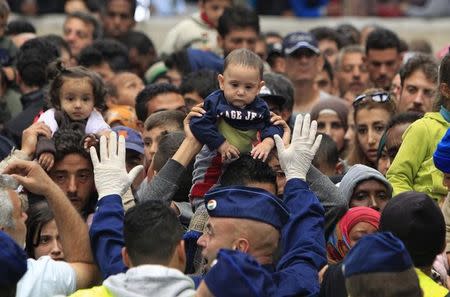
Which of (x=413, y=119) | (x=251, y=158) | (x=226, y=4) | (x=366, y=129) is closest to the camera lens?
(x=251, y=158)

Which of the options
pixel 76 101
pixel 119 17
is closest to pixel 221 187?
pixel 76 101

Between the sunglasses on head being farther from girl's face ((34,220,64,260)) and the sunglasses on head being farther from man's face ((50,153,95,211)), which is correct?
girl's face ((34,220,64,260))

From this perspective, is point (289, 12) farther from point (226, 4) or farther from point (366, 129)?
point (366, 129)

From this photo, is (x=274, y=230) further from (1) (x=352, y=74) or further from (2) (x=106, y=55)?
(1) (x=352, y=74)

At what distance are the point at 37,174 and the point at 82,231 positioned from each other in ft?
1.22

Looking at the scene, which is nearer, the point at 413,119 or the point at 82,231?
the point at 82,231

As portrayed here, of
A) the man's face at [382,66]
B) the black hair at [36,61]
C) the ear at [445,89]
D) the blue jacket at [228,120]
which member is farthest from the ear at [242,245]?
the man's face at [382,66]

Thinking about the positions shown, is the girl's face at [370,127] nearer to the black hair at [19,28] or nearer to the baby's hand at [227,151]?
the baby's hand at [227,151]

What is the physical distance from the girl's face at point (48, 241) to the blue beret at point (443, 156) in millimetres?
2126

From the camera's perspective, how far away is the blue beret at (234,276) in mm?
6840

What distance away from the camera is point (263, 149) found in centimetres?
893

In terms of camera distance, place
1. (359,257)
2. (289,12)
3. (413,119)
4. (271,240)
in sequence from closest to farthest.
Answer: (359,257) < (271,240) < (413,119) < (289,12)

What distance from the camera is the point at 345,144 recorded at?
12.4m

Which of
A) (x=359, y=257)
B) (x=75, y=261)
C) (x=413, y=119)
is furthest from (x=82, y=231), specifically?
(x=413, y=119)
